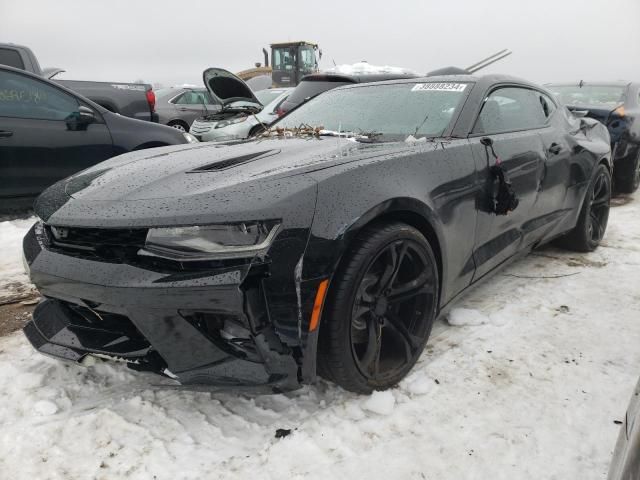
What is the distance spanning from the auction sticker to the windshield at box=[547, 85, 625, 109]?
392cm

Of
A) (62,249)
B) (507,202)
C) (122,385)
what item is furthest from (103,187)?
(507,202)

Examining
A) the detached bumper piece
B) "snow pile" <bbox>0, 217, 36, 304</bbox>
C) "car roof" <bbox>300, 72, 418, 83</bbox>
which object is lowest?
"snow pile" <bbox>0, 217, 36, 304</bbox>

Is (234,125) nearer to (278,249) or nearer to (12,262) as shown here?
(12,262)

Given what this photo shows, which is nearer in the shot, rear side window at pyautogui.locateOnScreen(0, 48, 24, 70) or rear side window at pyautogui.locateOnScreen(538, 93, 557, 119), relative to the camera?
rear side window at pyautogui.locateOnScreen(538, 93, 557, 119)

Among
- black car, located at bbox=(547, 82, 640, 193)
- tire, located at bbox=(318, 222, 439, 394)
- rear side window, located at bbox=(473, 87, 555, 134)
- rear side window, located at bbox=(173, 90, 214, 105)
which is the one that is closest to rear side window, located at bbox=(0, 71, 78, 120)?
rear side window, located at bbox=(473, 87, 555, 134)

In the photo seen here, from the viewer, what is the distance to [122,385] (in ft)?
6.80

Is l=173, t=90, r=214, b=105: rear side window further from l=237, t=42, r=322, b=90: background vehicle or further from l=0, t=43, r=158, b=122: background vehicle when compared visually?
l=237, t=42, r=322, b=90: background vehicle

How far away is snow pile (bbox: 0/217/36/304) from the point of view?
3051mm

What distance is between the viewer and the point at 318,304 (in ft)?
5.37

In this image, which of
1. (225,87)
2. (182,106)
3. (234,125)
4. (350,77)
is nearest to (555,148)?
(350,77)

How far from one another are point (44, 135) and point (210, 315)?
3702 millimetres

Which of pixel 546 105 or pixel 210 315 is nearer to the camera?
pixel 210 315

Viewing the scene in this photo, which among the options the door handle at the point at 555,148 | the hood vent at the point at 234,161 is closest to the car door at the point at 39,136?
the hood vent at the point at 234,161

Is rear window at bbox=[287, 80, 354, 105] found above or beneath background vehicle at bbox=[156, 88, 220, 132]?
above
